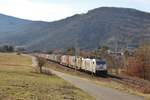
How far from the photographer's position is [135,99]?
31297 mm

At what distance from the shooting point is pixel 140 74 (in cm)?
9812

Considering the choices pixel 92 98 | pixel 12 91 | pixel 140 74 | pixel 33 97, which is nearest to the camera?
pixel 33 97

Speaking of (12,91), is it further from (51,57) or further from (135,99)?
(51,57)

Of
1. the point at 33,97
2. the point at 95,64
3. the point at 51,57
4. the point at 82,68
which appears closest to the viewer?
the point at 33,97

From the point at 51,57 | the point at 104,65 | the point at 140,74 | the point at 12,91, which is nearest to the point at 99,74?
the point at 104,65

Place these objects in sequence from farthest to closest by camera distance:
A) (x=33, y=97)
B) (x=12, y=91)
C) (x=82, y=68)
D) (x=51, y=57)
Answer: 1. (x=51, y=57)
2. (x=82, y=68)
3. (x=12, y=91)
4. (x=33, y=97)

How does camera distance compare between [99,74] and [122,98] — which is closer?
[122,98]

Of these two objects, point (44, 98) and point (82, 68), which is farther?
point (82, 68)

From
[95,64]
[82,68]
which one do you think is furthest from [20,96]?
[82,68]

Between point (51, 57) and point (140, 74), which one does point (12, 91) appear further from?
point (51, 57)

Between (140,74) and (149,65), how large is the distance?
313cm

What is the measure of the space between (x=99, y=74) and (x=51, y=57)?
88.3m

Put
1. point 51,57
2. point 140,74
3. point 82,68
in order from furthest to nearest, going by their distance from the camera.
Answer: point 51,57, point 140,74, point 82,68

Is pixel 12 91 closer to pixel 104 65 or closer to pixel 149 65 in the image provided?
pixel 104 65
